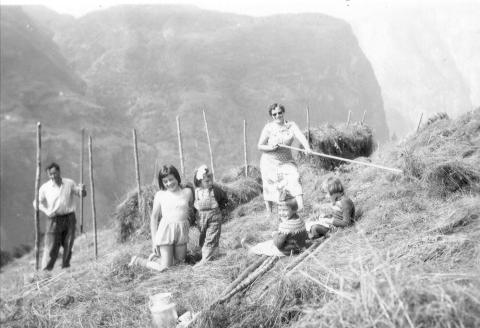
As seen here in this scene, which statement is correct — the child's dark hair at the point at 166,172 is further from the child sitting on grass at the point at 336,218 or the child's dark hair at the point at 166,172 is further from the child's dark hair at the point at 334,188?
the child's dark hair at the point at 334,188

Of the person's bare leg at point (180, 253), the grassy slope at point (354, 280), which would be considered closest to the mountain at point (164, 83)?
the person's bare leg at point (180, 253)

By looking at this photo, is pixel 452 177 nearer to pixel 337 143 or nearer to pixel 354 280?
pixel 354 280

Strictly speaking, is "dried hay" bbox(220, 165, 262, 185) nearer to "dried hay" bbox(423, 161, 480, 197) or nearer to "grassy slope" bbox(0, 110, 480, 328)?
"grassy slope" bbox(0, 110, 480, 328)

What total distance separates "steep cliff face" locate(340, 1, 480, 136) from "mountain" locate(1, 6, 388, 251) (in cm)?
2889

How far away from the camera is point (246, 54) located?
51125 mm

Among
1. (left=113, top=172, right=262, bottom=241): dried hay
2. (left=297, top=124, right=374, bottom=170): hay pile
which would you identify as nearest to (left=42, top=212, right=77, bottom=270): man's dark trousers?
(left=113, top=172, right=262, bottom=241): dried hay

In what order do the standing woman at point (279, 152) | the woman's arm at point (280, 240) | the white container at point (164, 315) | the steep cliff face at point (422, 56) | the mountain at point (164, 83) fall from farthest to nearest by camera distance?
the steep cliff face at point (422, 56)
the mountain at point (164, 83)
the standing woman at point (279, 152)
the woman's arm at point (280, 240)
the white container at point (164, 315)

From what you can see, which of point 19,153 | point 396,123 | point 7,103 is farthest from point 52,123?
point 396,123

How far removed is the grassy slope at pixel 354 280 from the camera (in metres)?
1.79

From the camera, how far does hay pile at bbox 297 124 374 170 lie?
8.96 metres

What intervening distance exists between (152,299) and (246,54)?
165 ft

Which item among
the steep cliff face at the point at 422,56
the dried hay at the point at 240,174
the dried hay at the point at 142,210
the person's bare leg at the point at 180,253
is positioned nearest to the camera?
the person's bare leg at the point at 180,253

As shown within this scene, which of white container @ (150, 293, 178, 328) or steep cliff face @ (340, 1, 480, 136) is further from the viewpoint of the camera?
steep cliff face @ (340, 1, 480, 136)

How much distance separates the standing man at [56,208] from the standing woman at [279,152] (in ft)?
8.88
